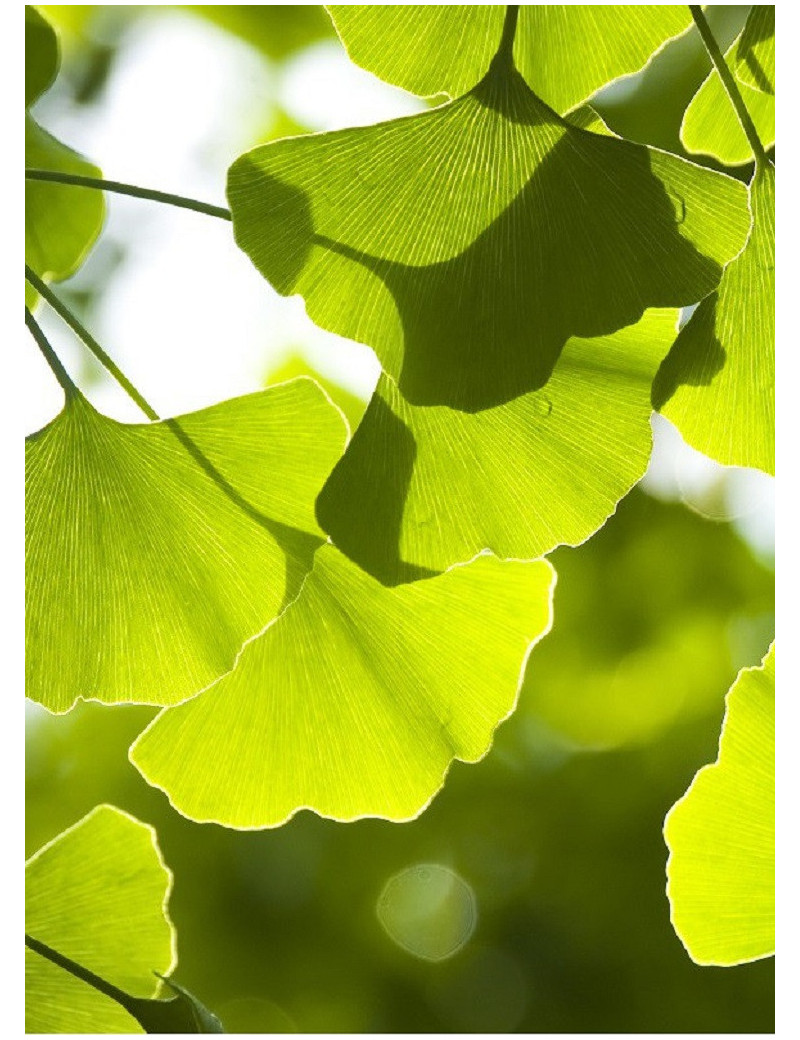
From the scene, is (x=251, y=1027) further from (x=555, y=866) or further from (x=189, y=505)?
(x=189, y=505)

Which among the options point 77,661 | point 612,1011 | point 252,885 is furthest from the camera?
point 252,885

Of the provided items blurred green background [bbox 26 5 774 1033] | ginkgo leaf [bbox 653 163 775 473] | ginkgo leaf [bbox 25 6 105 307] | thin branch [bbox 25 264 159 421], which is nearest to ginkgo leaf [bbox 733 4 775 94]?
ginkgo leaf [bbox 653 163 775 473]

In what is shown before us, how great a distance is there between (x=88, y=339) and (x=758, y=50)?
532 millimetres

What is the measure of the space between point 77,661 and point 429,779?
0.97ft

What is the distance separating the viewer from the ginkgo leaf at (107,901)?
851 millimetres

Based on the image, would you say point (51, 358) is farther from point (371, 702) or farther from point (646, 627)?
point (646, 627)

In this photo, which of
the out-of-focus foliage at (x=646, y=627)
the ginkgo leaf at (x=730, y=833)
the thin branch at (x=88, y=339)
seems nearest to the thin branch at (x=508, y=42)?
the thin branch at (x=88, y=339)

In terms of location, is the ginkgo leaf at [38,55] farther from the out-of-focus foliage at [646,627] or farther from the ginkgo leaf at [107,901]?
the out-of-focus foliage at [646,627]

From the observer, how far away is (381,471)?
24.9 inches

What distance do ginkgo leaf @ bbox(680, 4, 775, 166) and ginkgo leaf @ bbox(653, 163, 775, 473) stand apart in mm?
112

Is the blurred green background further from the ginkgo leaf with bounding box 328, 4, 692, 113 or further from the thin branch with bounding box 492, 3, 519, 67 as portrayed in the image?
the thin branch with bounding box 492, 3, 519, 67

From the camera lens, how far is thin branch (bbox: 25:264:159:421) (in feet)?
2.31

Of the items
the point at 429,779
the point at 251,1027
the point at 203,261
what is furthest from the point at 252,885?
the point at 429,779

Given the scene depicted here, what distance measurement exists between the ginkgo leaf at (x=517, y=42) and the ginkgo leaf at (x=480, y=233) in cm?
11
